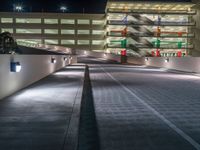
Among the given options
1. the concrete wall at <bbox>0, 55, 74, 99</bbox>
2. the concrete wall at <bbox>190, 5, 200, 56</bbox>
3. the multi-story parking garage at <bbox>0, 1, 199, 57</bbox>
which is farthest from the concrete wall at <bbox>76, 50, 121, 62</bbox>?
the concrete wall at <bbox>0, 55, 74, 99</bbox>

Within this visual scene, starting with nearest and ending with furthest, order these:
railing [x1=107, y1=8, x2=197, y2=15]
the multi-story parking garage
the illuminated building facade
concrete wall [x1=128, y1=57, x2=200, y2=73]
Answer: concrete wall [x1=128, y1=57, x2=200, y2=73]
the illuminated building facade
the multi-story parking garage
railing [x1=107, y1=8, x2=197, y2=15]

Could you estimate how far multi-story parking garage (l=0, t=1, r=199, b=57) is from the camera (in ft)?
295

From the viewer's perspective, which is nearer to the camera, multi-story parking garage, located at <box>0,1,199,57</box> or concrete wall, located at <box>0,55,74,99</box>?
concrete wall, located at <box>0,55,74,99</box>

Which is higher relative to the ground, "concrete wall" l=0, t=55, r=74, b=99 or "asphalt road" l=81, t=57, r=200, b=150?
"concrete wall" l=0, t=55, r=74, b=99

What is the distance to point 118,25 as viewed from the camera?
9056cm

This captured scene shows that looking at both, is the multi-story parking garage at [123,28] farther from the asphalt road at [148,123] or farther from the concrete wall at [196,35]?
the asphalt road at [148,123]

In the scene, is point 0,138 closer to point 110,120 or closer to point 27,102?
point 110,120

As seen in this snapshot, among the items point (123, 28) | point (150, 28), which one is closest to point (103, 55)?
point (123, 28)

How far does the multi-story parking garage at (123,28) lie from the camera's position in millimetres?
90000

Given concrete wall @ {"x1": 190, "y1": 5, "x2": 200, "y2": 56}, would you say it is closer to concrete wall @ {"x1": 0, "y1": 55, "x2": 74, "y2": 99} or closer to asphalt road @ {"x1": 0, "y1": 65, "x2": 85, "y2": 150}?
concrete wall @ {"x1": 0, "y1": 55, "x2": 74, "y2": 99}

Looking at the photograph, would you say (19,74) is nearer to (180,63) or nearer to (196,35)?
(180,63)

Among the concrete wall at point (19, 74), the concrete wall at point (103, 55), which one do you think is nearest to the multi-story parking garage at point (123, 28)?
the concrete wall at point (103, 55)

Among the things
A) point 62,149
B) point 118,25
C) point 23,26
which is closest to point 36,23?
→ point 23,26

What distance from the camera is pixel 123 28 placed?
91.2 m
